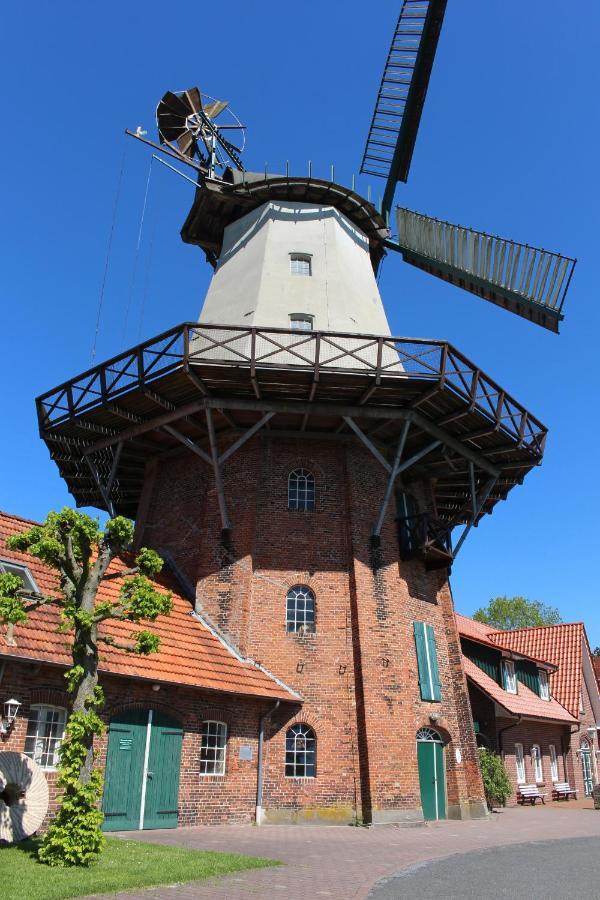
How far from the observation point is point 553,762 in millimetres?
24703

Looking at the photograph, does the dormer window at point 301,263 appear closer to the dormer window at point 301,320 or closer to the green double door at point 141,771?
the dormer window at point 301,320

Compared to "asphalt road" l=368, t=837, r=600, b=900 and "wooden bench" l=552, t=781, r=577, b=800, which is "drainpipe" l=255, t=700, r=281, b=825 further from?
"wooden bench" l=552, t=781, r=577, b=800

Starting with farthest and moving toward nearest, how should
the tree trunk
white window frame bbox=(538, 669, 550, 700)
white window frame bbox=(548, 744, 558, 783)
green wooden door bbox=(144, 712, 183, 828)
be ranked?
white window frame bbox=(538, 669, 550, 700) < white window frame bbox=(548, 744, 558, 783) < green wooden door bbox=(144, 712, 183, 828) < the tree trunk

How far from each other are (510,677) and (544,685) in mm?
3391

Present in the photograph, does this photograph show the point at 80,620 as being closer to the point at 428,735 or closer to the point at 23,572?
the point at 23,572

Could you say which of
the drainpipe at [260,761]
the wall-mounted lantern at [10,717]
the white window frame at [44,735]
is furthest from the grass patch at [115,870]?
the drainpipe at [260,761]

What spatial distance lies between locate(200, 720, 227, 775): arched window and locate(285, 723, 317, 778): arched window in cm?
145

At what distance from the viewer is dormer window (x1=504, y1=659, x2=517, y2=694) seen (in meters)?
23.5

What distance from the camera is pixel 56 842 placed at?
789cm

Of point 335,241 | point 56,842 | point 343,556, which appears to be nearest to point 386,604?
point 343,556

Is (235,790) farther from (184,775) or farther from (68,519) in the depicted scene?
(68,519)

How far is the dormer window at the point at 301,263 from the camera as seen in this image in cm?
1907

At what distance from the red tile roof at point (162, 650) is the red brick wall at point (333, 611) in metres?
0.52

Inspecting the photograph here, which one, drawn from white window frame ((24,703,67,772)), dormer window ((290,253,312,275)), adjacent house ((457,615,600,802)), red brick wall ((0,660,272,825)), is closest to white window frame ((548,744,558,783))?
adjacent house ((457,615,600,802))
